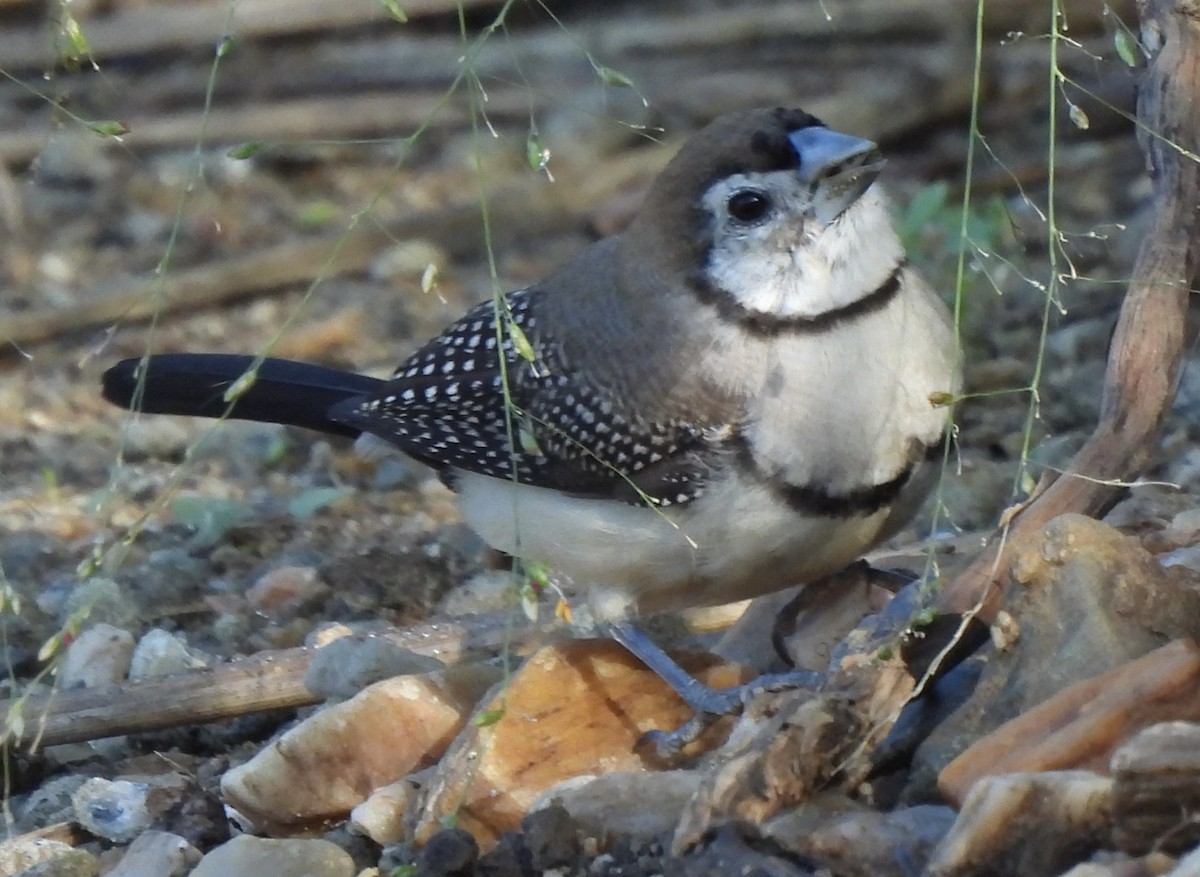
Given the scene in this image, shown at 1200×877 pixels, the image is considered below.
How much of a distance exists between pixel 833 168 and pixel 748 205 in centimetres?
17

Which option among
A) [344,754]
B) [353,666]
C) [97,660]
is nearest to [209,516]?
[97,660]

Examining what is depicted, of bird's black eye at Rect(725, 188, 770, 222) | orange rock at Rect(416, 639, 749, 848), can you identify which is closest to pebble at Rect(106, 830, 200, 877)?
orange rock at Rect(416, 639, 749, 848)

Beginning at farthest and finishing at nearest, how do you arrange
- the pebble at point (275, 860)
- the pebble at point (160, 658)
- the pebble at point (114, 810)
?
the pebble at point (160, 658) < the pebble at point (114, 810) < the pebble at point (275, 860)

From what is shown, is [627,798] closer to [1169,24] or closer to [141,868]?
[141,868]

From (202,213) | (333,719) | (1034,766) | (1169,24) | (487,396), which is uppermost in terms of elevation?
(1169,24)

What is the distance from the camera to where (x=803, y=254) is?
2.96 metres

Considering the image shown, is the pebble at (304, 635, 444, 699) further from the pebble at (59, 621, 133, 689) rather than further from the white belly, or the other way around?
the pebble at (59, 621, 133, 689)

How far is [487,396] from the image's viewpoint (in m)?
3.34

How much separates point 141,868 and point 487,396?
1.07m

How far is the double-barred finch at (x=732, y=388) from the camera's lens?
113 inches

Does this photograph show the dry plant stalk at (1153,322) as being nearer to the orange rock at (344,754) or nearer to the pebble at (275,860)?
the orange rock at (344,754)

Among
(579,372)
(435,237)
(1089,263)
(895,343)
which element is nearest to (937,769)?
(895,343)

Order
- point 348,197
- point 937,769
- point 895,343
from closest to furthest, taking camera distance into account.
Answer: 1. point 937,769
2. point 895,343
3. point 348,197

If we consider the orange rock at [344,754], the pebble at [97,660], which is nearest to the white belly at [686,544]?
the orange rock at [344,754]
